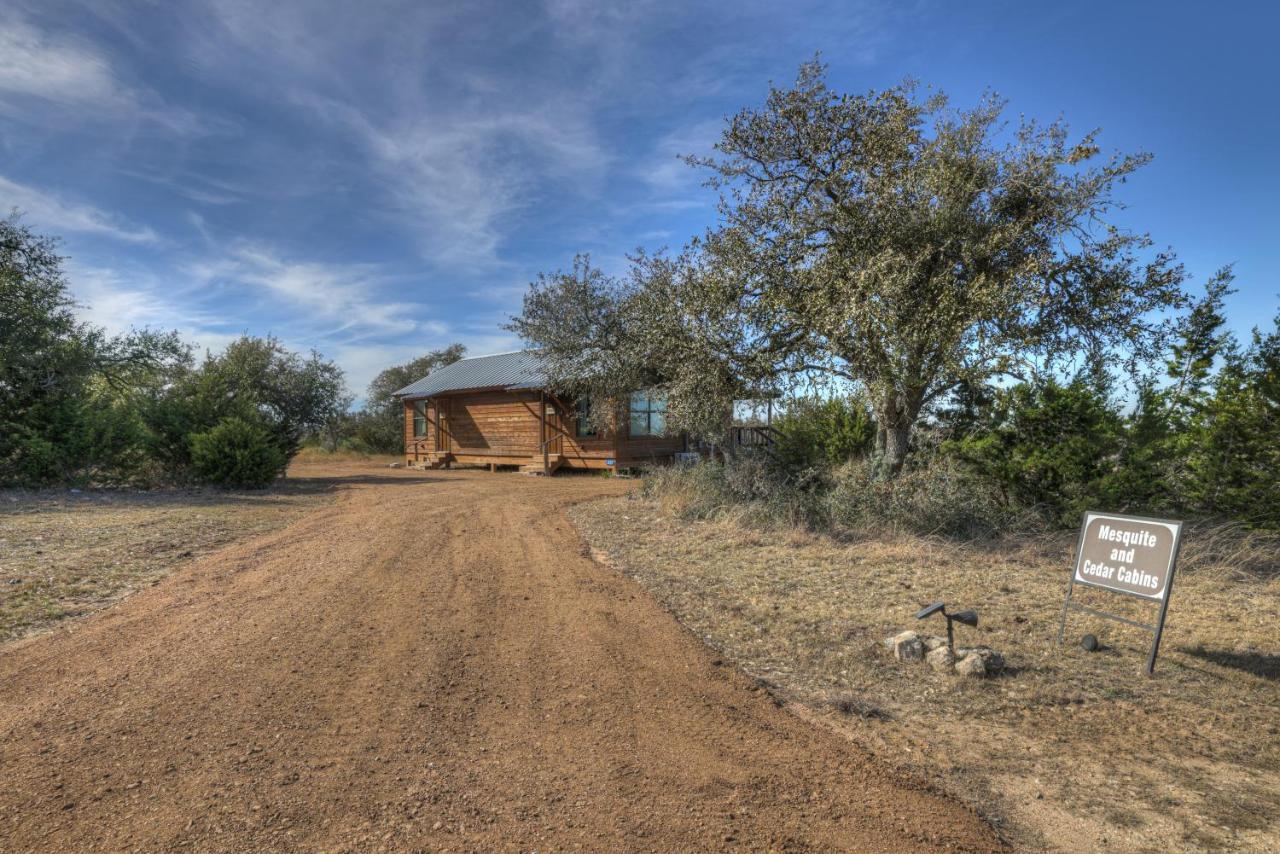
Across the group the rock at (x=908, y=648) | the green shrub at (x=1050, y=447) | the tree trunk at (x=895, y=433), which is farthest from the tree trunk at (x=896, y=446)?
the rock at (x=908, y=648)

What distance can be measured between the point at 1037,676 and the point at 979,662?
0.42 meters

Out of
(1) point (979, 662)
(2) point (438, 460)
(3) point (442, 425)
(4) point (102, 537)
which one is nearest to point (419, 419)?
(3) point (442, 425)

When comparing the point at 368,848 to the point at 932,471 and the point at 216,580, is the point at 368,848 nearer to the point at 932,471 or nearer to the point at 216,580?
the point at 216,580

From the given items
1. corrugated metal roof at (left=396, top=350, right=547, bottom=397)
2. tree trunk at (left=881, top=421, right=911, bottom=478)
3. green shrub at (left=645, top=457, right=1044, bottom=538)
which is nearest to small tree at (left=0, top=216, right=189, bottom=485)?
corrugated metal roof at (left=396, top=350, right=547, bottom=397)

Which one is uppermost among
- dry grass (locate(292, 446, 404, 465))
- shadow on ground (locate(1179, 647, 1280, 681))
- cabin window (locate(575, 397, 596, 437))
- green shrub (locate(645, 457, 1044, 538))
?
cabin window (locate(575, 397, 596, 437))

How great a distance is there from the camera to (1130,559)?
16.5ft

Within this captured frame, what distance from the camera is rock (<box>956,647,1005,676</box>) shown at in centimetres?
433

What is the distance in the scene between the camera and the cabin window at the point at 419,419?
87.6 feet

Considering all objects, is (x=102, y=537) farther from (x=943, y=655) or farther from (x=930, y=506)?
(x=930, y=506)

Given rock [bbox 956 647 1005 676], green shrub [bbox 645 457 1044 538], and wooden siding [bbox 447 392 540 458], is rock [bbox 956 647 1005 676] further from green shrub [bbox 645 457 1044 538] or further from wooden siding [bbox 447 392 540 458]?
wooden siding [bbox 447 392 540 458]

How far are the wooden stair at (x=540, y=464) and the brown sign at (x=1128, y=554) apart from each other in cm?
1660

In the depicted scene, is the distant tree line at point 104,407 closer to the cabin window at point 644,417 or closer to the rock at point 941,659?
the cabin window at point 644,417

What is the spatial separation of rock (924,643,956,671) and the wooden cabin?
13433mm

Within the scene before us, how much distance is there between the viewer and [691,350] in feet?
34.4
